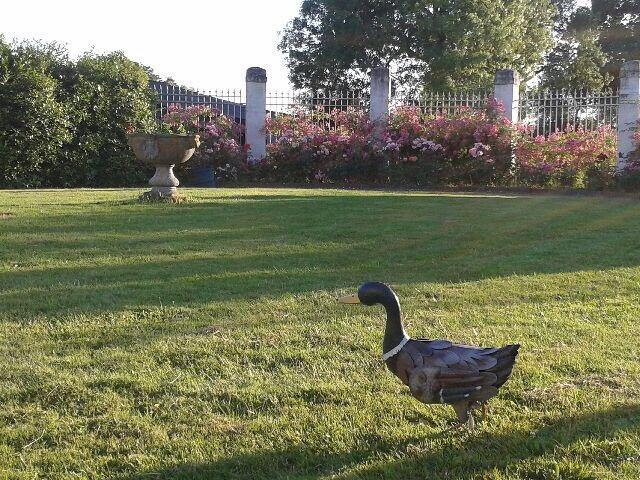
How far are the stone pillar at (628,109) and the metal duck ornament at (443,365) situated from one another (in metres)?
13.3

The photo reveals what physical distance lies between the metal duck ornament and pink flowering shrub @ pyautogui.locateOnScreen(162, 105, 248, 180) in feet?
45.2

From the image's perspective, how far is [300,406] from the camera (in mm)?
2910

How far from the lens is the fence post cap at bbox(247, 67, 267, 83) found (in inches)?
675

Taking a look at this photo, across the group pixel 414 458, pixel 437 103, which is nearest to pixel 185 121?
pixel 437 103

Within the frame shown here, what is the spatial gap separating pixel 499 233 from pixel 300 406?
509 centimetres

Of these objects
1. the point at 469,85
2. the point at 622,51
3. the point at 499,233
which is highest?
the point at 622,51

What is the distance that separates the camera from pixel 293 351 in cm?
357

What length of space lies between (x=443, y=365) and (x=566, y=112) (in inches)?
613

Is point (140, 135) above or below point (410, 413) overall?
above

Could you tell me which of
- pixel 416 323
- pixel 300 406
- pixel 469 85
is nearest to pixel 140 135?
pixel 416 323

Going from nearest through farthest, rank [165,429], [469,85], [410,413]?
[165,429], [410,413], [469,85]

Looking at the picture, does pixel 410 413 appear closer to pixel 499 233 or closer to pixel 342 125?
pixel 499 233

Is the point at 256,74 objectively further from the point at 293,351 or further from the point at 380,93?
the point at 293,351

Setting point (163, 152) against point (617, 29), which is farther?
point (617, 29)
